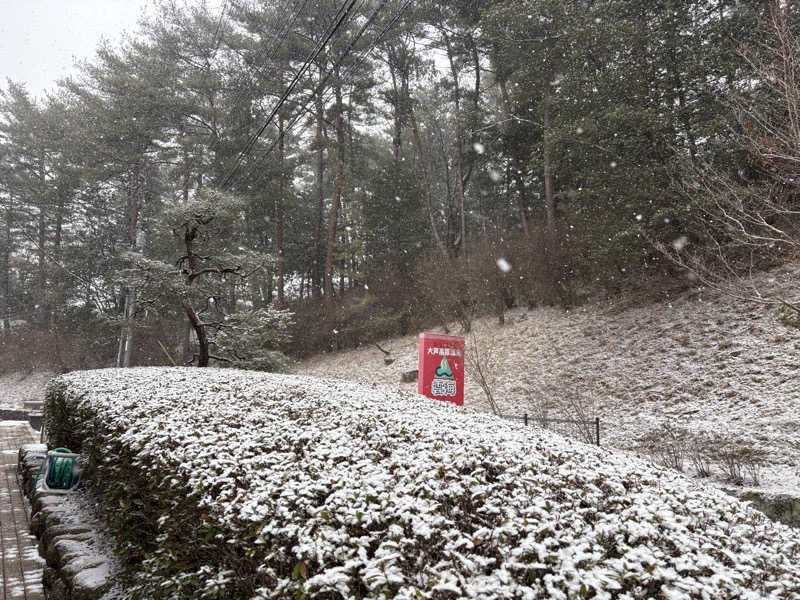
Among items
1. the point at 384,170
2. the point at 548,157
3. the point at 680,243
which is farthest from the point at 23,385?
the point at 680,243

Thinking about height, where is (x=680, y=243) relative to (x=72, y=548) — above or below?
above

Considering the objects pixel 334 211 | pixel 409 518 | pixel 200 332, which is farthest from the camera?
pixel 334 211

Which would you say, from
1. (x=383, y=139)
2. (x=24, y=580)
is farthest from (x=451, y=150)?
(x=24, y=580)

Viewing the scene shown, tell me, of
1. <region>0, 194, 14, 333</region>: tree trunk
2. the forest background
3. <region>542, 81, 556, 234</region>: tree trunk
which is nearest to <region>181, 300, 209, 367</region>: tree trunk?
the forest background

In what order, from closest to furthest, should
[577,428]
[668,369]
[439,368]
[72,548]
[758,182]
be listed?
[72,548] → [439,368] → [577,428] → [668,369] → [758,182]

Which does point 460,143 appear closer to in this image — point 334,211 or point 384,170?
point 384,170

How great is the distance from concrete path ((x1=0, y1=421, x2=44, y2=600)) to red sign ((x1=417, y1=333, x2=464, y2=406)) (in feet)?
17.8

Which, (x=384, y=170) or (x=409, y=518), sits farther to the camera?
(x=384, y=170)

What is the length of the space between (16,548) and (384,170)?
18.9 metres

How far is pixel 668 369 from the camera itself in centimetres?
1005

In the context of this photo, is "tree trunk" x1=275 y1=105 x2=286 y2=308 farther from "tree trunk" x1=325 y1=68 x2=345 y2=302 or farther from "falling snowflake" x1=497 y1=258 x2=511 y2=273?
"falling snowflake" x1=497 y1=258 x2=511 y2=273

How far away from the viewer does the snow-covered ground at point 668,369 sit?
762 cm

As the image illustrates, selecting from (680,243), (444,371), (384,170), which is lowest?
(444,371)

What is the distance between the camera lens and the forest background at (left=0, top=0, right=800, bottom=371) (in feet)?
35.7
